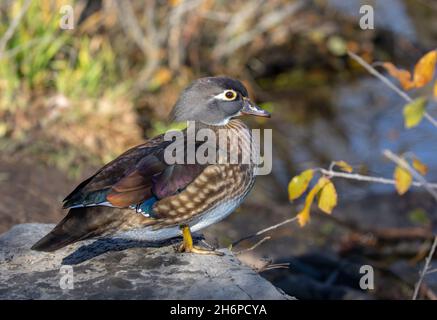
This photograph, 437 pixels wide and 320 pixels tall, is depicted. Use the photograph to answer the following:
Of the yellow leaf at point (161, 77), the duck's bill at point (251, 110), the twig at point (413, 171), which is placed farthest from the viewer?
the yellow leaf at point (161, 77)

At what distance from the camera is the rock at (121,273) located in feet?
12.4

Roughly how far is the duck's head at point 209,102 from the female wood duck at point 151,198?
234 mm

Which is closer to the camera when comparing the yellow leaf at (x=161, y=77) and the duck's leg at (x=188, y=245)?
the duck's leg at (x=188, y=245)

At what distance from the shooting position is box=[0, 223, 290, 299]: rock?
3766 mm

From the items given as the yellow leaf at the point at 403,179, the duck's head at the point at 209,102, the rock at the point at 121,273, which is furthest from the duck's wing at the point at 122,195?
the yellow leaf at the point at 403,179

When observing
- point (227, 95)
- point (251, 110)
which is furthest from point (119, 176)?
point (251, 110)

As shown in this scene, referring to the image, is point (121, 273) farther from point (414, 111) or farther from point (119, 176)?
point (414, 111)

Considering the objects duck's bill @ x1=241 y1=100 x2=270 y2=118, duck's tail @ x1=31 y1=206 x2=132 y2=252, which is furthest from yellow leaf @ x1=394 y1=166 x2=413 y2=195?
duck's tail @ x1=31 y1=206 x2=132 y2=252

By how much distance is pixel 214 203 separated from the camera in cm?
431

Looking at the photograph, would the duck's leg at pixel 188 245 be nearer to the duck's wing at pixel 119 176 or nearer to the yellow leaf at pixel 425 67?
the duck's wing at pixel 119 176

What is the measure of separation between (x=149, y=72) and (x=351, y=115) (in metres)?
2.78
